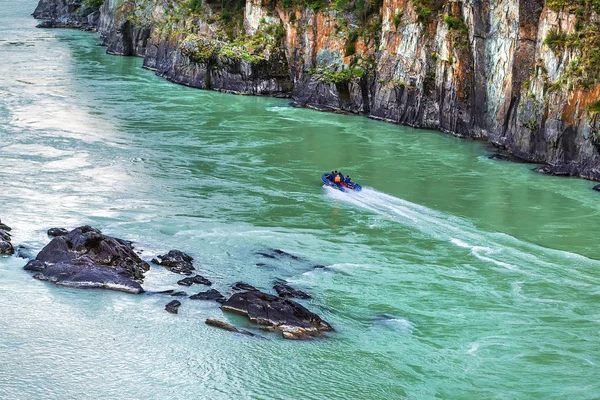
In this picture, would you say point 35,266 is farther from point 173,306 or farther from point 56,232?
point 173,306

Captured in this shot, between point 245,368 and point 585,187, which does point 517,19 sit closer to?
point 585,187

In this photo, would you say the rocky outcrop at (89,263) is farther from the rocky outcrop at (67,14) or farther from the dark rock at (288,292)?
the rocky outcrop at (67,14)

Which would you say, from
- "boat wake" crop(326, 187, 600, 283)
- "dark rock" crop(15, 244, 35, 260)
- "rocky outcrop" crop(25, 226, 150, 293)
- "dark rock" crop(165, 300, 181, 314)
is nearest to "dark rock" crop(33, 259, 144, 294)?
"rocky outcrop" crop(25, 226, 150, 293)

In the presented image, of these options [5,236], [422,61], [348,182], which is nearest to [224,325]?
[5,236]

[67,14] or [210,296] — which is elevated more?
[67,14]

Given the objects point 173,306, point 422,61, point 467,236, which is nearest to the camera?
point 173,306

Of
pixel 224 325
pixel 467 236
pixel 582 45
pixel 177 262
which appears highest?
pixel 582 45

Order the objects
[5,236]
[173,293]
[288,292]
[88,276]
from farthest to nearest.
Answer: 1. [5,236]
2. [88,276]
3. [288,292]
4. [173,293]

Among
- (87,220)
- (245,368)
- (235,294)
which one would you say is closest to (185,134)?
(87,220)

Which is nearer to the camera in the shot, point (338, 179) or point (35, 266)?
point (35, 266)
